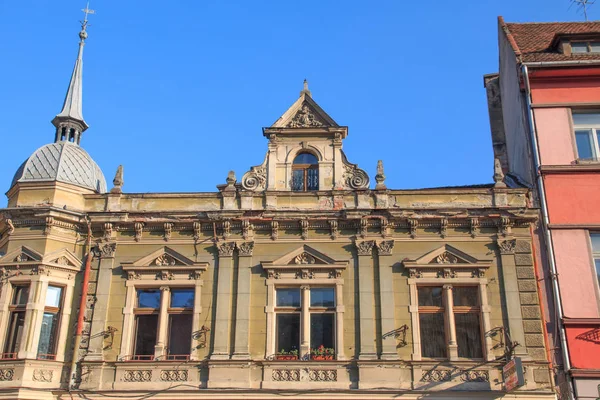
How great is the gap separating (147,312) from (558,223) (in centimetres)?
1072

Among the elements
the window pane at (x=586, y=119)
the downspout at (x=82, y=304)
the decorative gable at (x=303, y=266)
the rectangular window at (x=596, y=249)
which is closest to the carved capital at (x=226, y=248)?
the decorative gable at (x=303, y=266)

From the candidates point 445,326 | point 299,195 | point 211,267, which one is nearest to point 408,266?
point 445,326

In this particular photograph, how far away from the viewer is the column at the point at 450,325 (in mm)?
16219

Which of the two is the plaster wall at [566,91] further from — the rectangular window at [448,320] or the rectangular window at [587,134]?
the rectangular window at [448,320]

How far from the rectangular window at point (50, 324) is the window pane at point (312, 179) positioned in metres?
7.04

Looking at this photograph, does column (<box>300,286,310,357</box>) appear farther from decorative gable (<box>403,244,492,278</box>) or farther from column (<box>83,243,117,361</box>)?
column (<box>83,243,117,361</box>)

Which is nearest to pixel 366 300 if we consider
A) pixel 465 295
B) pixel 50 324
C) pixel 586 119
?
pixel 465 295

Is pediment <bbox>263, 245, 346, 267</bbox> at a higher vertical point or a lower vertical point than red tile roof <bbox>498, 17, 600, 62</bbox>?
lower

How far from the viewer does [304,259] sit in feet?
57.1

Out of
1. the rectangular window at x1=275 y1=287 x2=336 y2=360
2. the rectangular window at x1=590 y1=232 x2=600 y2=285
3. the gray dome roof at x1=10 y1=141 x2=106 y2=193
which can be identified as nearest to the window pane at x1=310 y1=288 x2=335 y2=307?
the rectangular window at x1=275 y1=287 x2=336 y2=360

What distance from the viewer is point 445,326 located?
1662 cm

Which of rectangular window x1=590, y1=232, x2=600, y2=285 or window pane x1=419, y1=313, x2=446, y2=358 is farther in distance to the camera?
rectangular window x1=590, y1=232, x2=600, y2=285

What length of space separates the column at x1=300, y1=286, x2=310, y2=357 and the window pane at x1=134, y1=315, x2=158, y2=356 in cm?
368

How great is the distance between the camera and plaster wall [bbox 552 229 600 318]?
16.4 m
